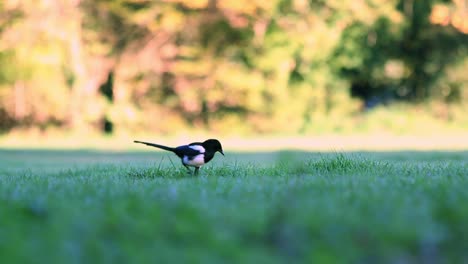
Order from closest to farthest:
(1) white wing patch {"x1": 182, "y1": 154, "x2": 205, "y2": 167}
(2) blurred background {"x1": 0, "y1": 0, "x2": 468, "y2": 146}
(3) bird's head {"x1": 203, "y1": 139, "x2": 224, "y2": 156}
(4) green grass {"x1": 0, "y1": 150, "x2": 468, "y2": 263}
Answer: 1. (4) green grass {"x1": 0, "y1": 150, "x2": 468, "y2": 263}
2. (1) white wing patch {"x1": 182, "y1": 154, "x2": 205, "y2": 167}
3. (3) bird's head {"x1": 203, "y1": 139, "x2": 224, "y2": 156}
4. (2) blurred background {"x1": 0, "y1": 0, "x2": 468, "y2": 146}

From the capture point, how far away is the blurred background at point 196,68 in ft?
92.4

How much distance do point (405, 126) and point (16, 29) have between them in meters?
13.4

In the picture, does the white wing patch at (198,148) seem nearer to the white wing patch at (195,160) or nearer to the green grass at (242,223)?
the white wing patch at (195,160)

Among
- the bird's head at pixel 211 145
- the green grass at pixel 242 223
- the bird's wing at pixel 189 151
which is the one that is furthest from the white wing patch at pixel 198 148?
the green grass at pixel 242 223

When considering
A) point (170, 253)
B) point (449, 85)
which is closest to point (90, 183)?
point (170, 253)

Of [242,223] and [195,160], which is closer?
[242,223]

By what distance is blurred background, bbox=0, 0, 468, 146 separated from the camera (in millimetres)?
28156

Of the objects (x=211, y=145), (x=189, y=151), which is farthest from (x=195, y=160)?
(x=211, y=145)

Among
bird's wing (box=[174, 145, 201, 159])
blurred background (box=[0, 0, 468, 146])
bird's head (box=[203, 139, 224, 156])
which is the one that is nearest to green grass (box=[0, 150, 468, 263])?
bird's wing (box=[174, 145, 201, 159])

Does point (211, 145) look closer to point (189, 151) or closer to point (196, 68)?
point (189, 151)

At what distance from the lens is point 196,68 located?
2925 cm

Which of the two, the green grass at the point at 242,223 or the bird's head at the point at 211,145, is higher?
the bird's head at the point at 211,145

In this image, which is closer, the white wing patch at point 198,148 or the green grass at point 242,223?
the green grass at point 242,223

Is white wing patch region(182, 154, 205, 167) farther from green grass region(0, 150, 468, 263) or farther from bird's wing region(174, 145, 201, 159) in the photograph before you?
green grass region(0, 150, 468, 263)
